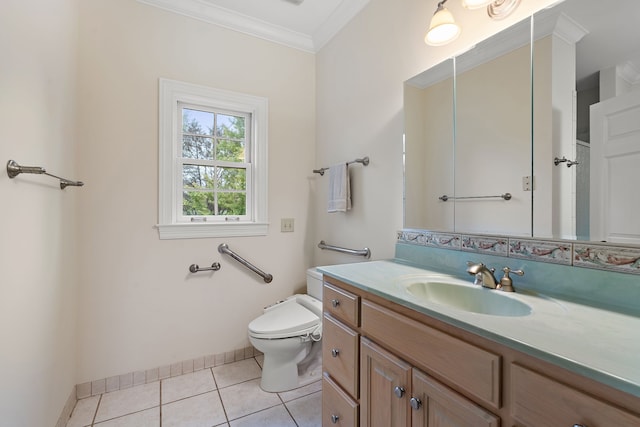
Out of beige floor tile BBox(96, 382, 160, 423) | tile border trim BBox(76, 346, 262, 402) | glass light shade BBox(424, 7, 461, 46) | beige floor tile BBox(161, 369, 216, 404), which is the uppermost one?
glass light shade BBox(424, 7, 461, 46)

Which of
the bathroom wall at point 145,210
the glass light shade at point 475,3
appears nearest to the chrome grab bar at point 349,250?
the bathroom wall at point 145,210

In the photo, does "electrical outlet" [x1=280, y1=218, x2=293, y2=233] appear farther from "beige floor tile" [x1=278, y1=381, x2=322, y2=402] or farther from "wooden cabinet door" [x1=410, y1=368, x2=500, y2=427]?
"wooden cabinet door" [x1=410, y1=368, x2=500, y2=427]

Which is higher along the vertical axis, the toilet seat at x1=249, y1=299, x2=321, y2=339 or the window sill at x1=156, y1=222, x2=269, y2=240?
the window sill at x1=156, y1=222, x2=269, y2=240

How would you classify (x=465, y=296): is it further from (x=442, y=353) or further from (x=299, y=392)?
(x=299, y=392)

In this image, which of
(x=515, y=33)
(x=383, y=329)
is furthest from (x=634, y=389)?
(x=515, y=33)

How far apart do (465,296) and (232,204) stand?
1785 millimetres

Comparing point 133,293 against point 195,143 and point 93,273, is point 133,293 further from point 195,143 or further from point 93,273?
point 195,143

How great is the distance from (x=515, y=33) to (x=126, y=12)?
227cm

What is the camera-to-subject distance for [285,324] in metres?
1.76

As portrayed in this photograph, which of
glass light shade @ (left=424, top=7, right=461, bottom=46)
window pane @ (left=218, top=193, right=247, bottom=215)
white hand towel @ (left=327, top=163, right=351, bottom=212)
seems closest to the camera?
glass light shade @ (left=424, top=7, right=461, bottom=46)

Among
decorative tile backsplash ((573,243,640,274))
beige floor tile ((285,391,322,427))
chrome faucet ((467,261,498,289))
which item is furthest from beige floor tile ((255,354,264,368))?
decorative tile backsplash ((573,243,640,274))

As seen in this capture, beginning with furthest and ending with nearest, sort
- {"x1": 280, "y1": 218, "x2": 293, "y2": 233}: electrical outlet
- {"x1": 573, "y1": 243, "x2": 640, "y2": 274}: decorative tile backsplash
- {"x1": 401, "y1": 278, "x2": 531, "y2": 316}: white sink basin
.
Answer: {"x1": 280, "y1": 218, "x2": 293, "y2": 233}: electrical outlet < {"x1": 401, "y1": 278, "x2": 531, "y2": 316}: white sink basin < {"x1": 573, "y1": 243, "x2": 640, "y2": 274}: decorative tile backsplash

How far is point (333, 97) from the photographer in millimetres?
2262

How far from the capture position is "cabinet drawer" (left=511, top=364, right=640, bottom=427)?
0.49 metres
